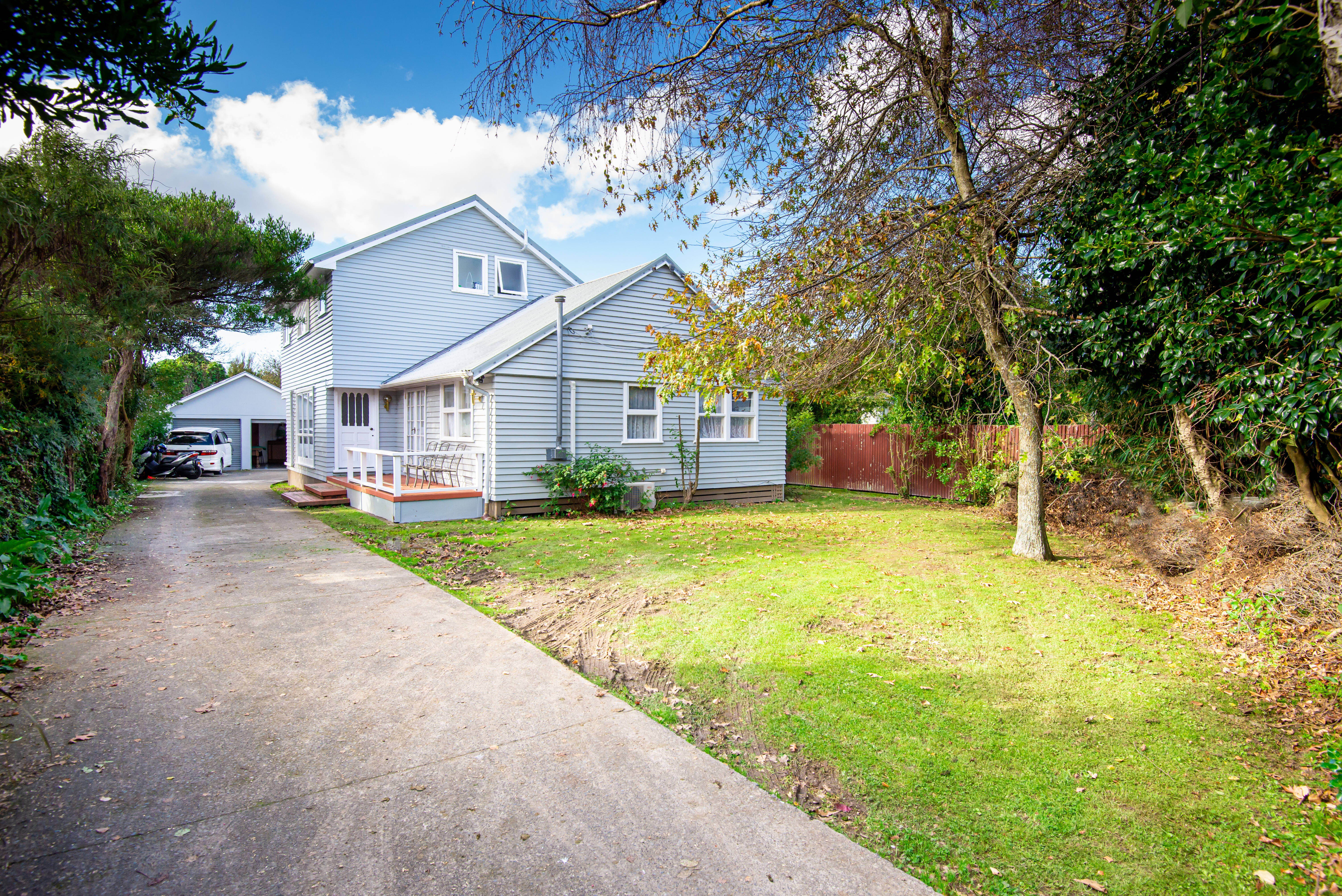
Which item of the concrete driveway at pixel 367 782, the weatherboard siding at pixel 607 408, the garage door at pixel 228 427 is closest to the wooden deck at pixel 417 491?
the weatherboard siding at pixel 607 408

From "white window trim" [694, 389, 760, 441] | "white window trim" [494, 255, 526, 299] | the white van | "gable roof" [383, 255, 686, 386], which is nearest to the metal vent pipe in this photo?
"gable roof" [383, 255, 686, 386]

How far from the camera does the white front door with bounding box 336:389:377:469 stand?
57.3 ft

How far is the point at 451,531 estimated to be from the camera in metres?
11.1

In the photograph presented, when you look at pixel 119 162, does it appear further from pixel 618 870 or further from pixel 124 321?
pixel 618 870

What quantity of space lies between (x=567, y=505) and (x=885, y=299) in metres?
8.33

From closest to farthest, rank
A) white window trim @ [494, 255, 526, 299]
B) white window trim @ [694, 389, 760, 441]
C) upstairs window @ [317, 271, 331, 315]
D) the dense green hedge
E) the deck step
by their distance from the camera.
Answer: the dense green hedge, the deck step, white window trim @ [694, 389, 760, 441], upstairs window @ [317, 271, 331, 315], white window trim @ [494, 255, 526, 299]

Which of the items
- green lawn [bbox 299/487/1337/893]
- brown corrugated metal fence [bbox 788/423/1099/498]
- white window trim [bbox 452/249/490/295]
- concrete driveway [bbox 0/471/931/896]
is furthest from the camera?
white window trim [bbox 452/249/490/295]

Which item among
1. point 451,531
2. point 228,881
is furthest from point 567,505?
point 228,881

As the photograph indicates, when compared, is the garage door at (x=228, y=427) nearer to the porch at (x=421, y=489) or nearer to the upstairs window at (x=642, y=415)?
the porch at (x=421, y=489)

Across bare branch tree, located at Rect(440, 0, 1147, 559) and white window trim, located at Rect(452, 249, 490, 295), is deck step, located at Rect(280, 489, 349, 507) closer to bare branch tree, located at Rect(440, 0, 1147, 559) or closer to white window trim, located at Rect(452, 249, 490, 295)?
white window trim, located at Rect(452, 249, 490, 295)

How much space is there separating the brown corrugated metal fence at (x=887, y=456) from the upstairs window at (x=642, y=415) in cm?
632

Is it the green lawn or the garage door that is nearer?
the green lawn

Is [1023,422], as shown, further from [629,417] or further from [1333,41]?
[629,417]

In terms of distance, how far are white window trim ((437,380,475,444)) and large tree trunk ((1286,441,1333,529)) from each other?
1233 cm
